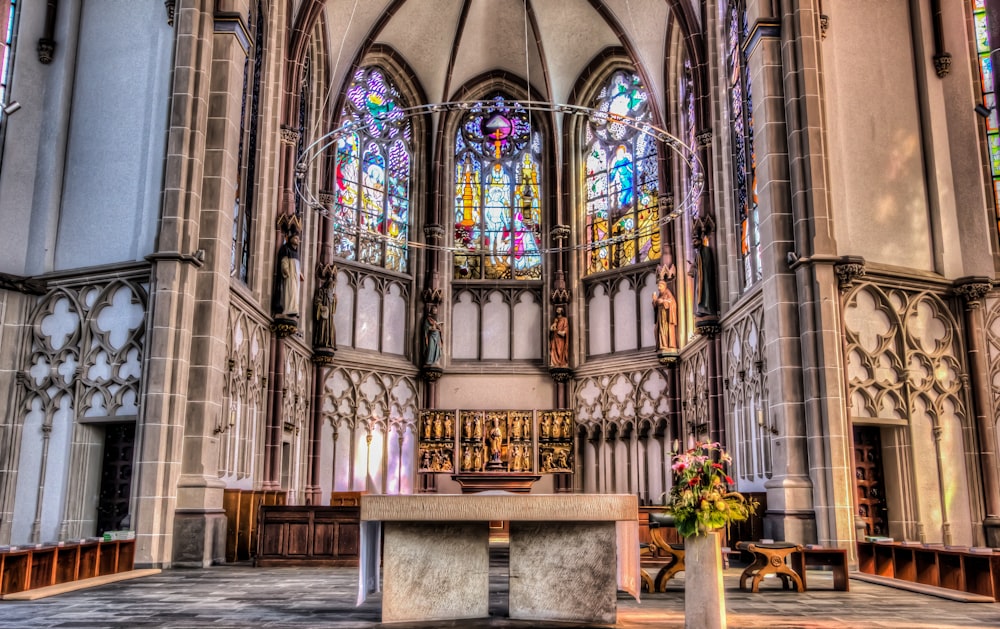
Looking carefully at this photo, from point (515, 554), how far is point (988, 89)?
47.7ft

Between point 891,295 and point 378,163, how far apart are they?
16.4 m

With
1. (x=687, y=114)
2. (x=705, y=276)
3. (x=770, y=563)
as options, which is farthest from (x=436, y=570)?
(x=687, y=114)

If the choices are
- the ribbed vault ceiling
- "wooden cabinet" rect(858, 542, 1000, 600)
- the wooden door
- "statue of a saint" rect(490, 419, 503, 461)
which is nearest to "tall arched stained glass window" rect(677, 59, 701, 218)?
the ribbed vault ceiling

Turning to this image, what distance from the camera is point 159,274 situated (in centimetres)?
1470

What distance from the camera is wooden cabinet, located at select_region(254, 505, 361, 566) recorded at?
1484 cm

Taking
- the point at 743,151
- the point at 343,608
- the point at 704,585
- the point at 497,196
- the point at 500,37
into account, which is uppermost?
the point at 500,37

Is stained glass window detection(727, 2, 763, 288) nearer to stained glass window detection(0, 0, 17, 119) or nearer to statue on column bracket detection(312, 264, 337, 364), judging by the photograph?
statue on column bracket detection(312, 264, 337, 364)

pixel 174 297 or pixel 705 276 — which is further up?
pixel 705 276

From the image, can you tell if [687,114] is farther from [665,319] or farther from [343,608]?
[343,608]

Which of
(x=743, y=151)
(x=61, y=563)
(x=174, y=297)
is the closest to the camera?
(x=61, y=563)

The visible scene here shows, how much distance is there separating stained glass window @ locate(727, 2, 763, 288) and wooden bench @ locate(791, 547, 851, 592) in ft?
23.6

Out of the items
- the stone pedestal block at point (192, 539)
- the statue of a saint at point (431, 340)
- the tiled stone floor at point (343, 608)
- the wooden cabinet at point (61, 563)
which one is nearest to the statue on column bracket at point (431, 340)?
the statue of a saint at point (431, 340)

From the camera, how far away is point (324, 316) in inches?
918

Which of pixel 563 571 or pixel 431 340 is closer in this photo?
pixel 563 571
